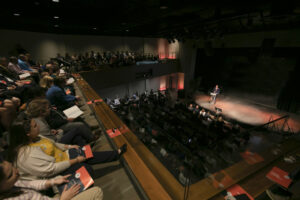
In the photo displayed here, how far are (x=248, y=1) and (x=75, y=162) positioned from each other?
6.12 metres

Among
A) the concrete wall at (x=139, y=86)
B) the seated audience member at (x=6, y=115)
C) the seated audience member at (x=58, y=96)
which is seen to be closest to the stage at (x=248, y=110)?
the concrete wall at (x=139, y=86)

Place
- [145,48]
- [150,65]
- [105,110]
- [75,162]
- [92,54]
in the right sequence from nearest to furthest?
[75,162], [105,110], [92,54], [150,65], [145,48]

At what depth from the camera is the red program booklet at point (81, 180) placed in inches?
55.8

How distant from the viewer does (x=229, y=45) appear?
11.3 metres

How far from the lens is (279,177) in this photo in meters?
2.08

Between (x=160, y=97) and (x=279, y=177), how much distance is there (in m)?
9.40

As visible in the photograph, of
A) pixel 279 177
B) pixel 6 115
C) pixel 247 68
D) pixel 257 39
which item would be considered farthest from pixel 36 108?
pixel 247 68

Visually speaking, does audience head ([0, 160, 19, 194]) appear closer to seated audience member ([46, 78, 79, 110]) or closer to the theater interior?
the theater interior

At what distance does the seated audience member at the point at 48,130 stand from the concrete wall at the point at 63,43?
8566mm

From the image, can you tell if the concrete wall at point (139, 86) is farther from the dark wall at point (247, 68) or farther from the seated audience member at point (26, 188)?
the seated audience member at point (26, 188)

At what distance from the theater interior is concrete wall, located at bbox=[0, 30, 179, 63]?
58 mm

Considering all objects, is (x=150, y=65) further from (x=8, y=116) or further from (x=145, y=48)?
(x=8, y=116)

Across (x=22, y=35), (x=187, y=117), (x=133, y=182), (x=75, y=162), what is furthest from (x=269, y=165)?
(x=22, y=35)

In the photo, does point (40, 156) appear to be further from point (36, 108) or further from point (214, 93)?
point (214, 93)
